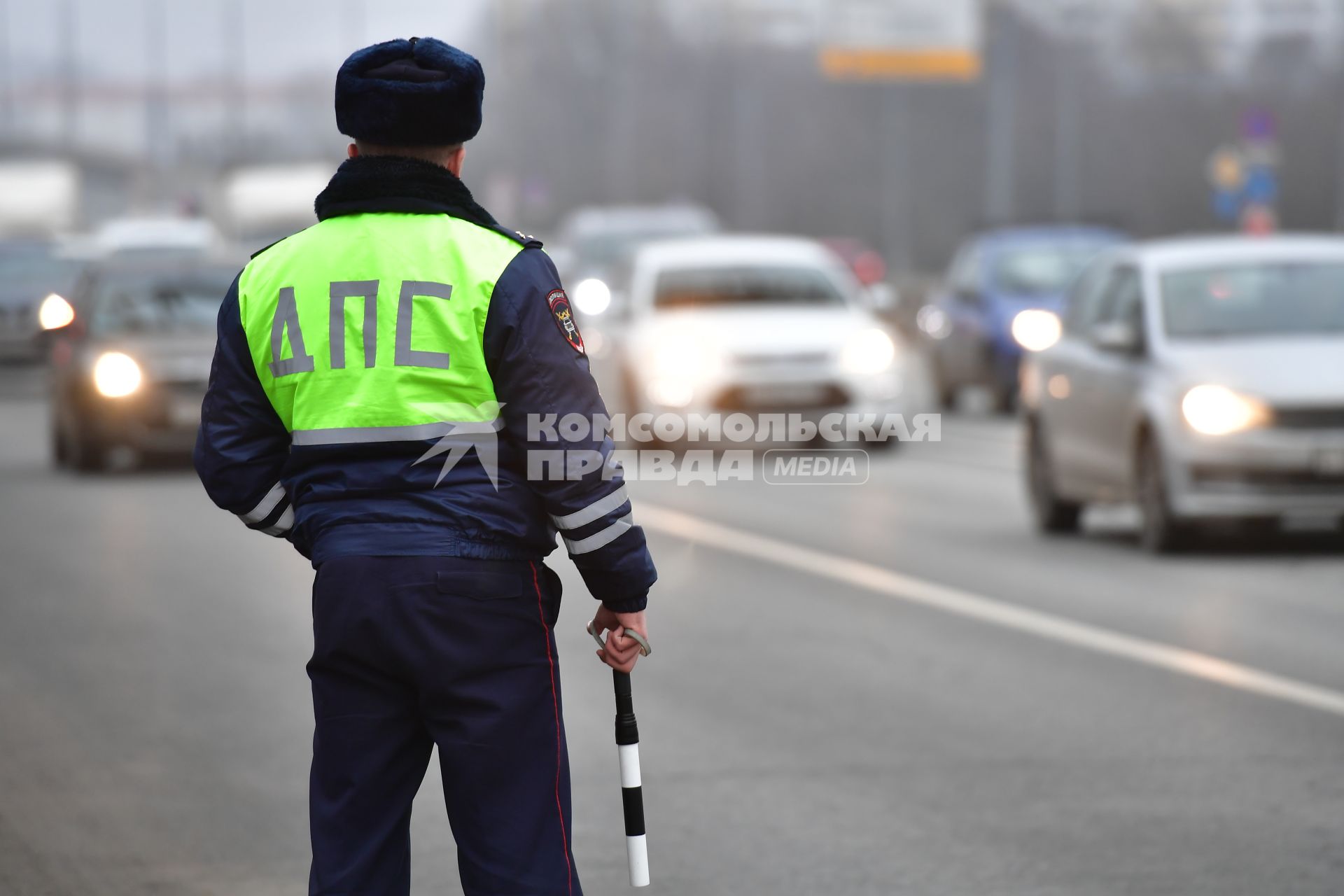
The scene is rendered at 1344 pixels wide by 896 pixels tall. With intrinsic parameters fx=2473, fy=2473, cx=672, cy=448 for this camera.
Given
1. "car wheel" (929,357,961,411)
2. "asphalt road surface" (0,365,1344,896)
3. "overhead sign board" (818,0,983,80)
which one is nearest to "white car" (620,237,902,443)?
"asphalt road surface" (0,365,1344,896)

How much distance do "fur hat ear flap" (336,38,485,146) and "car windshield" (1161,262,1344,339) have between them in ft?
31.0

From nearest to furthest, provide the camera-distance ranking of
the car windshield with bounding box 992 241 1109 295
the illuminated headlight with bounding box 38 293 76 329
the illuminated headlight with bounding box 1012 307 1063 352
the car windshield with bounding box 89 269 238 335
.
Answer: the car windshield with bounding box 89 269 238 335, the illuminated headlight with bounding box 38 293 76 329, the illuminated headlight with bounding box 1012 307 1063 352, the car windshield with bounding box 992 241 1109 295

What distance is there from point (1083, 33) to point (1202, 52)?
11.4 metres

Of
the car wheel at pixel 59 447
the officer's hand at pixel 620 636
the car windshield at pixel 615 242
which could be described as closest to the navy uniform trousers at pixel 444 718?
the officer's hand at pixel 620 636

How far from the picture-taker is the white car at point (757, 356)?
62.8 feet

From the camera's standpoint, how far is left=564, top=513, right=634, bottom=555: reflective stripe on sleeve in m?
4.00

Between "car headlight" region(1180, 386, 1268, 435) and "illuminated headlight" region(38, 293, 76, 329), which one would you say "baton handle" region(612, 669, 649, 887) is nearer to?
"car headlight" region(1180, 386, 1268, 435)

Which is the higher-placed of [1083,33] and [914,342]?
[1083,33]

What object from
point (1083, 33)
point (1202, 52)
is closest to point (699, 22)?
point (1083, 33)

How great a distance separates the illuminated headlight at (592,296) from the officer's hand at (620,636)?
17665 millimetres

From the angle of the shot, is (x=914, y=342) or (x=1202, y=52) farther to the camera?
(x=1202, y=52)

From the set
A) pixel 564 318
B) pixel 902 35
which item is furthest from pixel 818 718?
pixel 902 35

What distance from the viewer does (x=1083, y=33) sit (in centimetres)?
8662

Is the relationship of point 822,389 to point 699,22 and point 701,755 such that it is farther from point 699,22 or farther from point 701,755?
point 699,22
